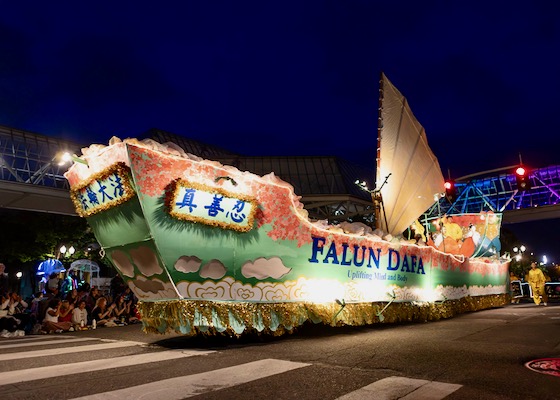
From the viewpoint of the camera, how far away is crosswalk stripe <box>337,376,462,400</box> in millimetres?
4031

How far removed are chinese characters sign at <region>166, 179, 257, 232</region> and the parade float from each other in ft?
0.06

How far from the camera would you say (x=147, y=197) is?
6.88m

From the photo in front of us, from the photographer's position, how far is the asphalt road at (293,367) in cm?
429

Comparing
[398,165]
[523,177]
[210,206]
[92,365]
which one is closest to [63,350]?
[92,365]

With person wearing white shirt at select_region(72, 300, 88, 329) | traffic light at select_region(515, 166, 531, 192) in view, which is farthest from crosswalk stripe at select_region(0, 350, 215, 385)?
traffic light at select_region(515, 166, 531, 192)

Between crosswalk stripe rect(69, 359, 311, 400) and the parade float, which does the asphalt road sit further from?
the parade float

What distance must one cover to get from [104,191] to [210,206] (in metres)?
1.93

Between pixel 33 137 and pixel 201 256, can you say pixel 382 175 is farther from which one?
pixel 33 137

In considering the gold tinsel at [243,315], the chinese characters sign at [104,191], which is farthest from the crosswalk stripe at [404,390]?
the chinese characters sign at [104,191]

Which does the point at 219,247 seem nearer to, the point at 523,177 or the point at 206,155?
the point at 523,177

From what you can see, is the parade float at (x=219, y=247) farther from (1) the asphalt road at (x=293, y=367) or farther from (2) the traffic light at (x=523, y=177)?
(2) the traffic light at (x=523, y=177)

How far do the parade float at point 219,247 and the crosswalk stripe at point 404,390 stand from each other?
368cm

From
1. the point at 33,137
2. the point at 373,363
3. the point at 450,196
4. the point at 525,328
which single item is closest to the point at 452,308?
the point at 525,328

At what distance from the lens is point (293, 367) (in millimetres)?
5520
